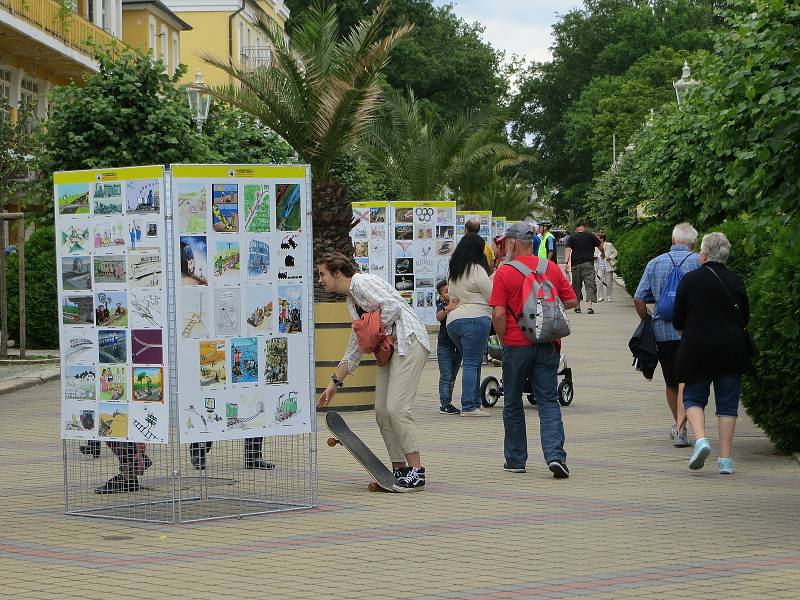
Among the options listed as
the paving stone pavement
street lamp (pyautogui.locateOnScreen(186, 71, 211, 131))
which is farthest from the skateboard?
street lamp (pyautogui.locateOnScreen(186, 71, 211, 131))

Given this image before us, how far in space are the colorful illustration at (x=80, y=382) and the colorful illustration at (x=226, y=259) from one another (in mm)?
1030

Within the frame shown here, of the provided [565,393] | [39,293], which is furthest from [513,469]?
[39,293]

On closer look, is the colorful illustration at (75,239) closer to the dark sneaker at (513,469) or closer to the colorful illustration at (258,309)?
the colorful illustration at (258,309)

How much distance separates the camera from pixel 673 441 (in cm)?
1280

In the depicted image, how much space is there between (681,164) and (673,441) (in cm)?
1343

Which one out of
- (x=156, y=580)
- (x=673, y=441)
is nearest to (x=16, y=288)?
(x=673, y=441)

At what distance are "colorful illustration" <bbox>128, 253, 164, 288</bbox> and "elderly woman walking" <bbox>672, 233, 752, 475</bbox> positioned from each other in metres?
4.00

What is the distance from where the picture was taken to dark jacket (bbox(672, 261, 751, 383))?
10.9 meters

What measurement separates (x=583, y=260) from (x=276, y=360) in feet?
92.0

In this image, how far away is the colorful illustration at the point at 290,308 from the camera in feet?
31.1

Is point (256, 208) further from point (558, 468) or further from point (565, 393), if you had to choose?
point (565, 393)

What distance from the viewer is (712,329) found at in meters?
10.9

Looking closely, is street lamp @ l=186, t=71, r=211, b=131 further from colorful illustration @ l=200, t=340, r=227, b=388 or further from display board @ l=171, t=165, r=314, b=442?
colorful illustration @ l=200, t=340, r=227, b=388

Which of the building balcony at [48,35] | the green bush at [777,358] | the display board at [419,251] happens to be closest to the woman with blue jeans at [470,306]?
the green bush at [777,358]
